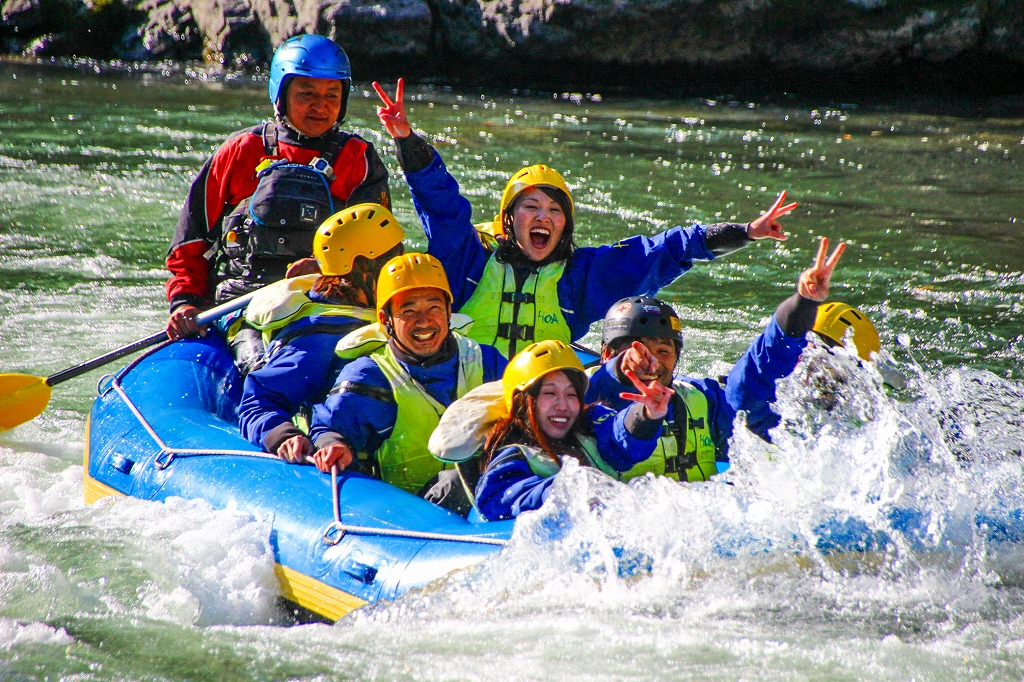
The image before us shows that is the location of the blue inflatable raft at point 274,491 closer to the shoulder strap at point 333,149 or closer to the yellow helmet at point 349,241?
the yellow helmet at point 349,241

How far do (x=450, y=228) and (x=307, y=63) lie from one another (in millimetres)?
1095

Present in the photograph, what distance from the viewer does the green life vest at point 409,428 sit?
4.21 m

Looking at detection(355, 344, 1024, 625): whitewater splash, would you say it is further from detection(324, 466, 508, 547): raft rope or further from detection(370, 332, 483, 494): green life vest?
detection(370, 332, 483, 494): green life vest

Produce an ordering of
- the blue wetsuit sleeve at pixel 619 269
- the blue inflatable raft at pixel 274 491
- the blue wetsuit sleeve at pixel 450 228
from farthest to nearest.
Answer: the blue wetsuit sleeve at pixel 619 269 → the blue wetsuit sleeve at pixel 450 228 → the blue inflatable raft at pixel 274 491

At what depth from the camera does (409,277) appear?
4258mm

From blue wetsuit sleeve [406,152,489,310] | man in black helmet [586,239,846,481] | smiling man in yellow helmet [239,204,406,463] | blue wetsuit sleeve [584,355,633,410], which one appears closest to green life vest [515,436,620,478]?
man in black helmet [586,239,846,481]

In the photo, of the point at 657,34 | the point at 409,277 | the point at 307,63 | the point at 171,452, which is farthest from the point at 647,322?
the point at 657,34

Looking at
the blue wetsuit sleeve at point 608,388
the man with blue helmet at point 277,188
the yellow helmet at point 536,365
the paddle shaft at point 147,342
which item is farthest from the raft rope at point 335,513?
the blue wetsuit sleeve at point 608,388

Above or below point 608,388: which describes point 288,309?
above

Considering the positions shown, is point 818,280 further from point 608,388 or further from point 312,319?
point 312,319

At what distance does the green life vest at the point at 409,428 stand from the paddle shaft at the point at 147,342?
1294mm

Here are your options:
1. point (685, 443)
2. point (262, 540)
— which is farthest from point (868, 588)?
point (262, 540)

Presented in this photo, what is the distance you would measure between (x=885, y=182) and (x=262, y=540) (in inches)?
367

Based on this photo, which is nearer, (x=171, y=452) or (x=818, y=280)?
(x=818, y=280)
